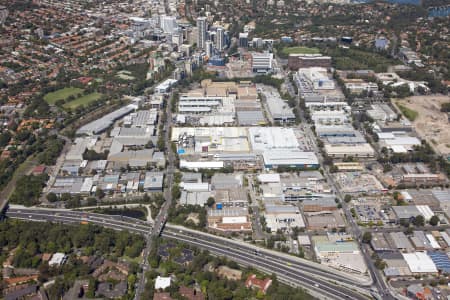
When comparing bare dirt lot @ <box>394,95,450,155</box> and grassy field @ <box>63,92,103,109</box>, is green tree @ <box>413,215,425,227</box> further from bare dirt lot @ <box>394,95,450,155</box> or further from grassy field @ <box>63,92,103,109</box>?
grassy field @ <box>63,92,103,109</box>

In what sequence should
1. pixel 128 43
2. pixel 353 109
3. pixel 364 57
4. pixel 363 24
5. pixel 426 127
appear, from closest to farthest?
pixel 426 127 < pixel 353 109 < pixel 364 57 < pixel 128 43 < pixel 363 24

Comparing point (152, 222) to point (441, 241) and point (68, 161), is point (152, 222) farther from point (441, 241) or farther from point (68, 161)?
point (441, 241)

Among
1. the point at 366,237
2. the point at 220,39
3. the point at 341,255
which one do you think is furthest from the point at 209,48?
the point at 341,255

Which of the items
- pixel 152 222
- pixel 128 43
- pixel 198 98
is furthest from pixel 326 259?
pixel 128 43

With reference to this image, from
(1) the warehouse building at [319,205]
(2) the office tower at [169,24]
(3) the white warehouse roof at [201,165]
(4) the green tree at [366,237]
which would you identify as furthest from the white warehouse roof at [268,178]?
(2) the office tower at [169,24]

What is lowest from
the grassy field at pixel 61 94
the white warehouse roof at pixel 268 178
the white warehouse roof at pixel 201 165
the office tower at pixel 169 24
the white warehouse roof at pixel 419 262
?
the grassy field at pixel 61 94

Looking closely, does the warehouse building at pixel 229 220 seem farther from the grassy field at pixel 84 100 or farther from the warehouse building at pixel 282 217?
the grassy field at pixel 84 100

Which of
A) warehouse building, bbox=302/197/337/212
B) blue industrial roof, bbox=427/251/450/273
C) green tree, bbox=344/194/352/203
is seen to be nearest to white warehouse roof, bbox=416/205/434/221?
blue industrial roof, bbox=427/251/450/273
